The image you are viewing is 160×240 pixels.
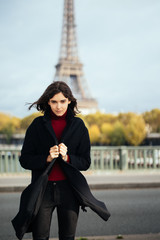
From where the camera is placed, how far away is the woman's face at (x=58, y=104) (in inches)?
102

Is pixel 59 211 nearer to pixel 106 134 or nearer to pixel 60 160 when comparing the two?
A: pixel 60 160

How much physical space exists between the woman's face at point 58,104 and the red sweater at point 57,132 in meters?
0.04

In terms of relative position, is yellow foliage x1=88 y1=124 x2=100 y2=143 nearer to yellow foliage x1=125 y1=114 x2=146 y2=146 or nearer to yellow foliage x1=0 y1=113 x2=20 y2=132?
yellow foliage x1=125 y1=114 x2=146 y2=146

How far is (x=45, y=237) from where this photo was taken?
2393 mm

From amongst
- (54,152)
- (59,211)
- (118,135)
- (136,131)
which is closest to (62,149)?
(54,152)

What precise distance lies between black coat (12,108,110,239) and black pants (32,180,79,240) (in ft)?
0.20

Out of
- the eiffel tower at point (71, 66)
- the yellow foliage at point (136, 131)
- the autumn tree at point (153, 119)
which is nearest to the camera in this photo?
the yellow foliage at point (136, 131)

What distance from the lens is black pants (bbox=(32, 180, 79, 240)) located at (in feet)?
7.78

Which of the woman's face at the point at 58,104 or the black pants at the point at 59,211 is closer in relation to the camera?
the black pants at the point at 59,211

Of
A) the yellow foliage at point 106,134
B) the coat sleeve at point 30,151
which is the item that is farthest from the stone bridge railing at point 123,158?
the yellow foliage at point 106,134

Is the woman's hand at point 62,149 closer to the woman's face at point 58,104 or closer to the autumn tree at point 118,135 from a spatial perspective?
the woman's face at point 58,104

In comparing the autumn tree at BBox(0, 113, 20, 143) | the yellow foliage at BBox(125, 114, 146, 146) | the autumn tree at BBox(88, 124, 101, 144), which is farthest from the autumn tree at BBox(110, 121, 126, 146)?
the autumn tree at BBox(0, 113, 20, 143)

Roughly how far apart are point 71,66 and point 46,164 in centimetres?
7473

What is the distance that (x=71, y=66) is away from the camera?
76.1 metres
